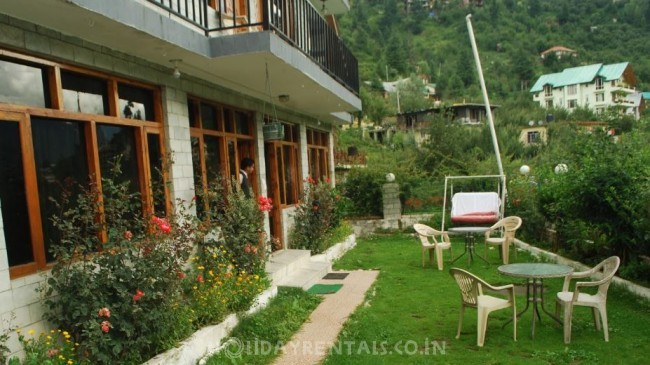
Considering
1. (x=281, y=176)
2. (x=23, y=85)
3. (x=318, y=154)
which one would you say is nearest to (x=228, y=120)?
(x=281, y=176)

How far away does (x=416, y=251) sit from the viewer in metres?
11.0

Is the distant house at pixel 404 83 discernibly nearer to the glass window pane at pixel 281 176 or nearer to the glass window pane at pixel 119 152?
the glass window pane at pixel 281 176

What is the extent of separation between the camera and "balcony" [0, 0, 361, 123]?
3779mm

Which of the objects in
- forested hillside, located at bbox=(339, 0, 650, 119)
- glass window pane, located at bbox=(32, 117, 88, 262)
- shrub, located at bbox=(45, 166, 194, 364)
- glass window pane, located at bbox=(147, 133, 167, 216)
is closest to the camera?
shrub, located at bbox=(45, 166, 194, 364)

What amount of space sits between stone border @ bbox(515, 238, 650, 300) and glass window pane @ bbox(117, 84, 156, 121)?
22.0ft

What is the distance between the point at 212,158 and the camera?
277 inches

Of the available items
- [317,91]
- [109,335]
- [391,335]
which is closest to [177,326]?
[109,335]

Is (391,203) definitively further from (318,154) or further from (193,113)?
(193,113)

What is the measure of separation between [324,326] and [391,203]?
8.57 meters

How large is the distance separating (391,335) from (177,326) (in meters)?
2.38

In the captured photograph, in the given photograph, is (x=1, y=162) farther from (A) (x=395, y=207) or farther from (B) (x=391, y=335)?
(A) (x=395, y=207)

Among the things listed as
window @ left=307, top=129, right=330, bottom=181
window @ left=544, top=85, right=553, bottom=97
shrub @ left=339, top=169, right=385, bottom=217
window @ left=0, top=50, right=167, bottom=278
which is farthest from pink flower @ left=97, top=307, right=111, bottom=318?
window @ left=544, top=85, right=553, bottom=97

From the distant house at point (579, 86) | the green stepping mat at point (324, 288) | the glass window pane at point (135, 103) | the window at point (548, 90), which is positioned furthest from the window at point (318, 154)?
the window at point (548, 90)

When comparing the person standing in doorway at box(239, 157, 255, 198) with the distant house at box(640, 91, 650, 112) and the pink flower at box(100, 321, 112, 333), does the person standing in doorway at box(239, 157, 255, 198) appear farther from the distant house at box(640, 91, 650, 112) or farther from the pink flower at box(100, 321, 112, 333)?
the distant house at box(640, 91, 650, 112)
